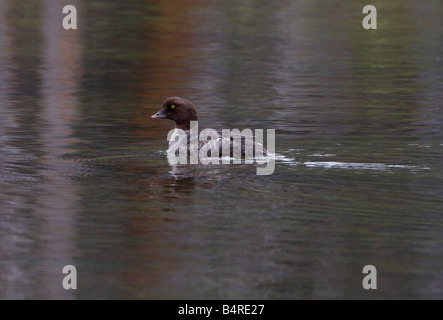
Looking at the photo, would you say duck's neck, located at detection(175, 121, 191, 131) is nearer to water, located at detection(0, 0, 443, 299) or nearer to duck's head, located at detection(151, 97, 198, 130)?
duck's head, located at detection(151, 97, 198, 130)

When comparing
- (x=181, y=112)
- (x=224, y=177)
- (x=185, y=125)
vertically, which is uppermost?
(x=181, y=112)

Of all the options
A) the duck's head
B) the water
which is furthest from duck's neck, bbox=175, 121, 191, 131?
the water

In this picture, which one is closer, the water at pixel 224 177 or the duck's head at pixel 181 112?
the water at pixel 224 177

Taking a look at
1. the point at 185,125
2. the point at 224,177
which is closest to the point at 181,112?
A: the point at 185,125

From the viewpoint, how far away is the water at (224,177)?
29.2 ft

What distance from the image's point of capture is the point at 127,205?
1116 centimetres

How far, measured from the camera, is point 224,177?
12.5 m

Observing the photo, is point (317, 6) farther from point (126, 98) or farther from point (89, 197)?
point (89, 197)

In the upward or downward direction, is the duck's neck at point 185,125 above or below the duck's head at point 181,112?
below

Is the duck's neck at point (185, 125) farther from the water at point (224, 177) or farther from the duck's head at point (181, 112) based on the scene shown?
the water at point (224, 177)

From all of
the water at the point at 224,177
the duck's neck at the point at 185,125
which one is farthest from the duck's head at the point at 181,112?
the water at the point at 224,177

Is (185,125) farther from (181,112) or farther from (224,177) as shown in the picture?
(224,177)

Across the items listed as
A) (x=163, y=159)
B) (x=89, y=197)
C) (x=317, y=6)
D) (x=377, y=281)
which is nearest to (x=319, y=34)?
(x=317, y=6)

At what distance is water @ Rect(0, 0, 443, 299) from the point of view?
8.90m
